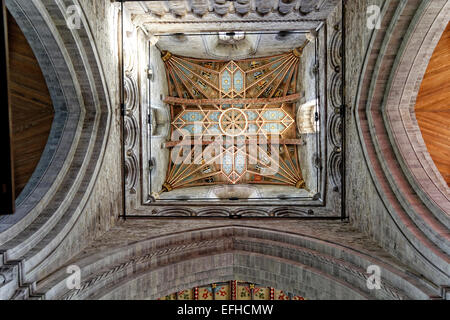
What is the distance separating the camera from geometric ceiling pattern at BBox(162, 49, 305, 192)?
38.1 ft

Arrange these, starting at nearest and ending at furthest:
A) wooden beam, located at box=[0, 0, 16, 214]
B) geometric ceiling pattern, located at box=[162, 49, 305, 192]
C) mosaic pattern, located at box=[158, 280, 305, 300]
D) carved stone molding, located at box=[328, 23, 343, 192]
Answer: wooden beam, located at box=[0, 0, 16, 214] → carved stone molding, located at box=[328, 23, 343, 192] → mosaic pattern, located at box=[158, 280, 305, 300] → geometric ceiling pattern, located at box=[162, 49, 305, 192]

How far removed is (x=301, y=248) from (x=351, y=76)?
394cm

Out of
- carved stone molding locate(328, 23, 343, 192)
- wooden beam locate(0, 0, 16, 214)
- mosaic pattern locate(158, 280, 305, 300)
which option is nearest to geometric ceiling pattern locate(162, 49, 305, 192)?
carved stone molding locate(328, 23, 343, 192)

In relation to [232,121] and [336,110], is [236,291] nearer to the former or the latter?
[336,110]

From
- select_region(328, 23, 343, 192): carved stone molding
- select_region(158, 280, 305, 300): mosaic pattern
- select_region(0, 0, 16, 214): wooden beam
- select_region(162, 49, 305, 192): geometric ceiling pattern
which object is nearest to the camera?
select_region(0, 0, 16, 214): wooden beam

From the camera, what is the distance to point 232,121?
1251cm

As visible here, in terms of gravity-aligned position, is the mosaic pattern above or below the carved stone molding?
below

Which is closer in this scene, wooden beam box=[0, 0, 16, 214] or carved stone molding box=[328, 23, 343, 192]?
wooden beam box=[0, 0, 16, 214]

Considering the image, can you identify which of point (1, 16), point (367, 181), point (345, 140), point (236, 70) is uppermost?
point (236, 70)

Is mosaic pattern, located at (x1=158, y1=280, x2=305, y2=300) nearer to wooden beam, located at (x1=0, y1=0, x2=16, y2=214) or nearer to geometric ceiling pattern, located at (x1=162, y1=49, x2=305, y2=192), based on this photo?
geometric ceiling pattern, located at (x1=162, y1=49, x2=305, y2=192)

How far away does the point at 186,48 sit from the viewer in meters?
10.7

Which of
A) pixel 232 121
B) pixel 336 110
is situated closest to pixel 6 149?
pixel 336 110

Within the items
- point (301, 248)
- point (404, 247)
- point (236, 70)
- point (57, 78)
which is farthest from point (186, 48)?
point (404, 247)
